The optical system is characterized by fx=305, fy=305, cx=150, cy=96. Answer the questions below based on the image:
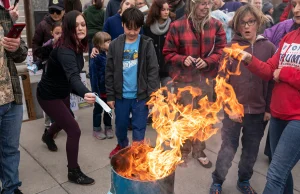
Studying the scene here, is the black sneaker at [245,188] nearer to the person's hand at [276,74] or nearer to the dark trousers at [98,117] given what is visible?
the person's hand at [276,74]

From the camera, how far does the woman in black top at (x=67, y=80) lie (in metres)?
3.15

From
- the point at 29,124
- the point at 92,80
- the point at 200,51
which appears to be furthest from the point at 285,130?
the point at 29,124

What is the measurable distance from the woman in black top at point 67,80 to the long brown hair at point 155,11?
1.41 meters

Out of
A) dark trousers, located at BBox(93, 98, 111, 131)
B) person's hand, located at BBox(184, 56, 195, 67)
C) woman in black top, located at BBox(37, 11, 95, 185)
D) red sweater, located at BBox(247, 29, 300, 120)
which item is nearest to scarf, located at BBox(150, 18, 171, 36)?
person's hand, located at BBox(184, 56, 195, 67)

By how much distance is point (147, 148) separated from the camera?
97.7 inches

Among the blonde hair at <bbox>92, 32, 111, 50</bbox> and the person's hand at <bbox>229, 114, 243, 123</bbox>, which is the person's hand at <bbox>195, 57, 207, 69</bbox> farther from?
the blonde hair at <bbox>92, 32, 111, 50</bbox>

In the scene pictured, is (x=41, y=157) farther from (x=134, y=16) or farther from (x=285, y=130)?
(x=285, y=130)

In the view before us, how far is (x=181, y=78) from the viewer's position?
3.81 meters

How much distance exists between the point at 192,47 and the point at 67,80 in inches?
59.7

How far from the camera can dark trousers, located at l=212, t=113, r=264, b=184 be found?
3.11m

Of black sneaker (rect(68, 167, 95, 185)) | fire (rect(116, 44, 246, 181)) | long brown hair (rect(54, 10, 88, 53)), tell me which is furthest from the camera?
black sneaker (rect(68, 167, 95, 185))

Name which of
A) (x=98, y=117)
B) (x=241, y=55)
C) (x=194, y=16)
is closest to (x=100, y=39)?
(x=98, y=117)

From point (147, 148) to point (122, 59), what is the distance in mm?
1428

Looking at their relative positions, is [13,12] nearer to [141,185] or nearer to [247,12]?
[141,185]
